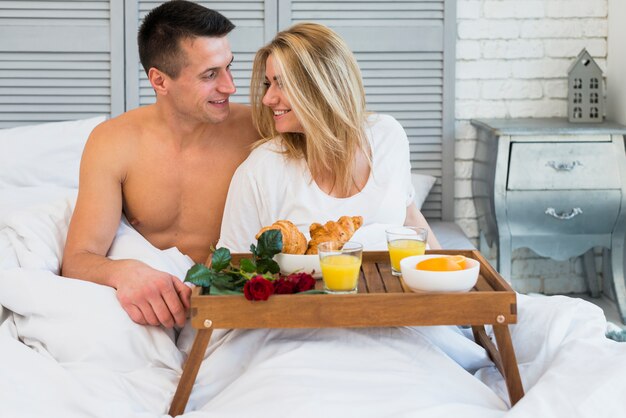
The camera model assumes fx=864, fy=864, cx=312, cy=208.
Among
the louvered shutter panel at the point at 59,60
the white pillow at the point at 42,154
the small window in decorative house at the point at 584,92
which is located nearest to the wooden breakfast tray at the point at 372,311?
the white pillow at the point at 42,154

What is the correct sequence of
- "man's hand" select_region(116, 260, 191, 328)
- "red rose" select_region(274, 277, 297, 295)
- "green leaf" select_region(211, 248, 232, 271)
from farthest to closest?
1. "man's hand" select_region(116, 260, 191, 328)
2. "green leaf" select_region(211, 248, 232, 271)
3. "red rose" select_region(274, 277, 297, 295)

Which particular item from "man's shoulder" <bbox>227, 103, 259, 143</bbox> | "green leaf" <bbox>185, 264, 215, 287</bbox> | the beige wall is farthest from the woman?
the beige wall

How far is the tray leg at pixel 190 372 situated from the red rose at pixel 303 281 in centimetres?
18

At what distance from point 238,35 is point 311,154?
1.40m

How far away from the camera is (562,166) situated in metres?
3.19

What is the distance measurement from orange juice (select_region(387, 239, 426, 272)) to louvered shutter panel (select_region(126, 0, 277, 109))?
6.27 feet

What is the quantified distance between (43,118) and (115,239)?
1.53 metres

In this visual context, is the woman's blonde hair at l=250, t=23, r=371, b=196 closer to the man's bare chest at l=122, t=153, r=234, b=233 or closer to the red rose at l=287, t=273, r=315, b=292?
the man's bare chest at l=122, t=153, r=234, b=233

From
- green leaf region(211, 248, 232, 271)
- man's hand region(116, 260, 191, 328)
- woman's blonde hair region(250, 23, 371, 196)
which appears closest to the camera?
green leaf region(211, 248, 232, 271)

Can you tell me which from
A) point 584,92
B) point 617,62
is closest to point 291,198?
point 584,92

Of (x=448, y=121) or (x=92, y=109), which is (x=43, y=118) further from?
(x=448, y=121)

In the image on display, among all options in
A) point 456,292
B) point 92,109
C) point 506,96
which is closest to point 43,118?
point 92,109

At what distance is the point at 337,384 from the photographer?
153 cm

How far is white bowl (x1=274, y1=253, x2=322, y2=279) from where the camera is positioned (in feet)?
5.75
